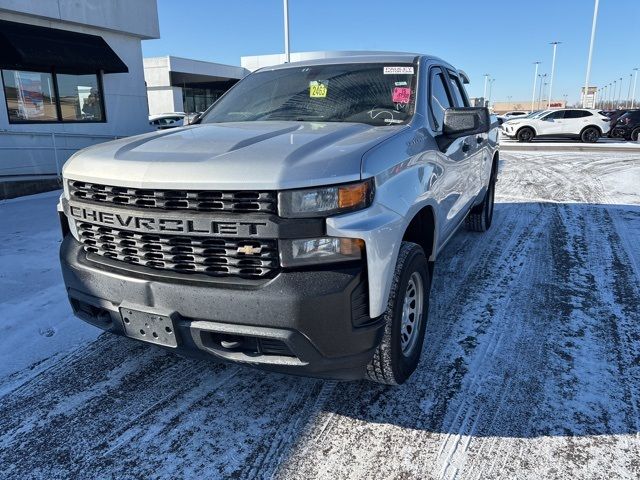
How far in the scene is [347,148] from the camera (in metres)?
2.42

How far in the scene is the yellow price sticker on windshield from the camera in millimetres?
3619

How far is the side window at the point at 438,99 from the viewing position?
3.57 metres

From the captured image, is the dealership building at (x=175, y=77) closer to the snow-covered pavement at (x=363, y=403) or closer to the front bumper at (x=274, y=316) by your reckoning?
the snow-covered pavement at (x=363, y=403)

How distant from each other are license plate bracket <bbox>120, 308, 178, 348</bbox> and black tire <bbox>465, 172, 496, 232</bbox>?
4.45 m

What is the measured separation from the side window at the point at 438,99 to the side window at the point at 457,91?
1.21 ft

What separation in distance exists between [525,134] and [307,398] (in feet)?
75.8

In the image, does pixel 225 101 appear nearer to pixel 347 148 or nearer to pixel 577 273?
pixel 347 148

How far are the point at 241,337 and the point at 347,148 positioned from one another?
3.40ft

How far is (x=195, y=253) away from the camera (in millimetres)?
2322

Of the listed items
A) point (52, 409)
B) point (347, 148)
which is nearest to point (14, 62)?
point (52, 409)

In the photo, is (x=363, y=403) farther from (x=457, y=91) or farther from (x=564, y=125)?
(x=564, y=125)

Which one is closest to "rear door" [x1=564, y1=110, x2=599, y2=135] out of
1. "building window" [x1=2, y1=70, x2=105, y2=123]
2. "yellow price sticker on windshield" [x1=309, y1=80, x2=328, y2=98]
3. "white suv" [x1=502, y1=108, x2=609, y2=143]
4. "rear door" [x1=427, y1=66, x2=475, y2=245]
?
"white suv" [x1=502, y1=108, x2=609, y2=143]

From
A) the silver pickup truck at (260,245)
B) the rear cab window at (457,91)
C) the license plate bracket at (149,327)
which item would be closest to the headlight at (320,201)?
the silver pickup truck at (260,245)

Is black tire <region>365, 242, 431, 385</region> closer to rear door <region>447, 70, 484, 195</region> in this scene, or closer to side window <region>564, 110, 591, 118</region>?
rear door <region>447, 70, 484, 195</region>
